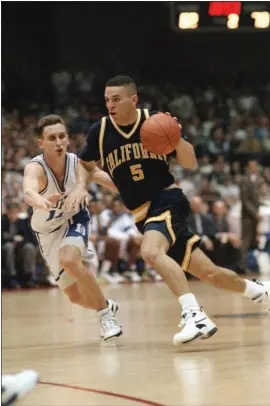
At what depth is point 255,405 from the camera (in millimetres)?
3977

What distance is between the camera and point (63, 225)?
721 cm

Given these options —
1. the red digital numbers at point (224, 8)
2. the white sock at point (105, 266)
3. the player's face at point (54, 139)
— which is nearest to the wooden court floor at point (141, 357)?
the player's face at point (54, 139)

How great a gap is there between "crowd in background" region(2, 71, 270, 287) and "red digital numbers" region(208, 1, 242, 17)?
452 centimetres

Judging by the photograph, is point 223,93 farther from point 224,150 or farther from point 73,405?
point 73,405

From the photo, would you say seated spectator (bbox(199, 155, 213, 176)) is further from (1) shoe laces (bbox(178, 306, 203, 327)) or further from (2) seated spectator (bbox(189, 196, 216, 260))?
(1) shoe laces (bbox(178, 306, 203, 327))

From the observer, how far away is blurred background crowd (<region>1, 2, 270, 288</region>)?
15789mm

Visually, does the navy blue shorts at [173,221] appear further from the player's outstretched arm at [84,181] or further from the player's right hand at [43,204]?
the player's right hand at [43,204]

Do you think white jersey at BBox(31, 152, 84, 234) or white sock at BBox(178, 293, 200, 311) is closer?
white sock at BBox(178, 293, 200, 311)

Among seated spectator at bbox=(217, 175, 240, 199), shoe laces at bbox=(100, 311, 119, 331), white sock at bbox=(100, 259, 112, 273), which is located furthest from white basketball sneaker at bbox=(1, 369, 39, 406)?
seated spectator at bbox=(217, 175, 240, 199)

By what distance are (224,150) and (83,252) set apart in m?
14.5

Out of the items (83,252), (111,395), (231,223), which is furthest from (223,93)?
(111,395)

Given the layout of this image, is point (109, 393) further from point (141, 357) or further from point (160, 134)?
point (160, 134)

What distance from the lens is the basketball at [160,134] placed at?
239 inches

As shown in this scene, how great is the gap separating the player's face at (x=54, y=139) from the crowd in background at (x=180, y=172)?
21.8 ft
